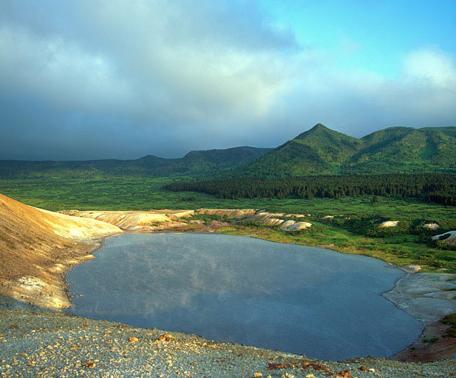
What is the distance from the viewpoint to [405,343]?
42062mm

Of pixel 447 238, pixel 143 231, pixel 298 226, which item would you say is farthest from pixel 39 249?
pixel 447 238

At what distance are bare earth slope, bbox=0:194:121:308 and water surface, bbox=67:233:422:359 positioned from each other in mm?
3522

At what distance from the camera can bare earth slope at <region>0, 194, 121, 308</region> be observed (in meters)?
51.1

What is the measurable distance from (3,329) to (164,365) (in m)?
15.8

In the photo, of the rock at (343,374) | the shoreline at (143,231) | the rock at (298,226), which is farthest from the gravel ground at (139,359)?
the rock at (298,226)

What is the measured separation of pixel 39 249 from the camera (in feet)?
240

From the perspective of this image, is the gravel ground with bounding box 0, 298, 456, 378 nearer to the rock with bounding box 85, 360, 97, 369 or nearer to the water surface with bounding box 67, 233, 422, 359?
the rock with bounding box 85, 360, 97, 369

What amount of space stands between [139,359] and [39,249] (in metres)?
58.2

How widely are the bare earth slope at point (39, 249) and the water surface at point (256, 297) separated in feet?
11.6

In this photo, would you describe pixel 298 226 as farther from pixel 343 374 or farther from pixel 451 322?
pixel 343 374

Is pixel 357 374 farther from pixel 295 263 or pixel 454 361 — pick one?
pixel 295 263

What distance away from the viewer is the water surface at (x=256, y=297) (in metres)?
42.4

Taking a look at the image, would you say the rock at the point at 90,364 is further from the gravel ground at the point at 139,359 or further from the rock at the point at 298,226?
the rock at the point at 298,226

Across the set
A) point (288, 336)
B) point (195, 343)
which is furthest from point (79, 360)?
point (288, 336)
